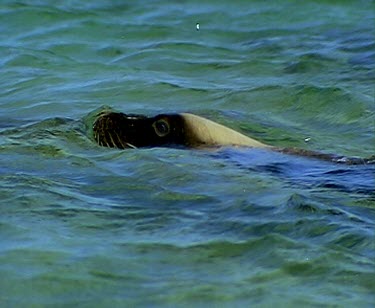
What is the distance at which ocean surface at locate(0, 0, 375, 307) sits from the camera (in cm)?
474

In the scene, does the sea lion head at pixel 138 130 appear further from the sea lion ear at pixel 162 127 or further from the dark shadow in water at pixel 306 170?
the dark shadow in water at pixel 306 170

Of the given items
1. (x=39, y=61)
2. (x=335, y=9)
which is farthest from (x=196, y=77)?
(x=335, y=9)

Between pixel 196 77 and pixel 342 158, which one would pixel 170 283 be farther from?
pixel 196 77

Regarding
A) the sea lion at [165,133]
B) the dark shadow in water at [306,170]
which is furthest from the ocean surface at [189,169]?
the sea lion at [165,133]

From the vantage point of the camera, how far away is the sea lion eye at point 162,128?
709 cm

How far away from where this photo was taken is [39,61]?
34.1 feet

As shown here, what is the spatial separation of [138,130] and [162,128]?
16cm

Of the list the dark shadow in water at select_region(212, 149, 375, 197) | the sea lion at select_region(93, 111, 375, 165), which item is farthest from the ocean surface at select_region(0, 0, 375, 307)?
the sea lion at select_region(93, 111, 375, 165)

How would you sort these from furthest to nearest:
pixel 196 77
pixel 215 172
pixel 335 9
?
pixel 335 9, pixel 196 77, pixel 215 172

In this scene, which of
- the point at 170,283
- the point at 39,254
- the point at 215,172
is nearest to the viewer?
the point at 170,283

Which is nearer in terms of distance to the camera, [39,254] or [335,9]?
[39,254]

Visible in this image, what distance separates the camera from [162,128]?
7102 millimetres

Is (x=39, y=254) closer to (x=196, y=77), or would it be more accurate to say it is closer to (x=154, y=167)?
(x=154, y=167)

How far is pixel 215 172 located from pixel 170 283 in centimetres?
179
